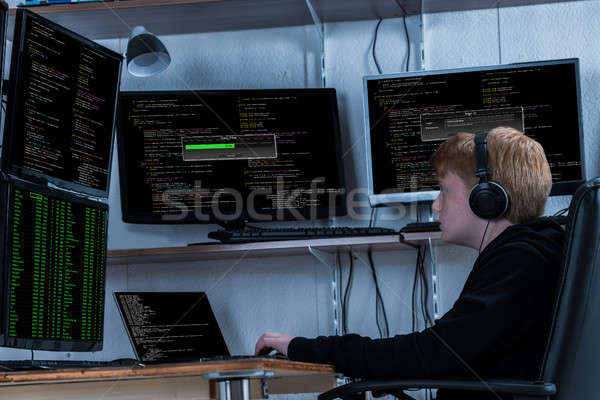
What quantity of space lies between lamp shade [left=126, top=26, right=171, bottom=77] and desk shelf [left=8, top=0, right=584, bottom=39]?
150 millimetres

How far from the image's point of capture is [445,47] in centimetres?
250

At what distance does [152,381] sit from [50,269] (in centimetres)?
44

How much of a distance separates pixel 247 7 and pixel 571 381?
5.56ft

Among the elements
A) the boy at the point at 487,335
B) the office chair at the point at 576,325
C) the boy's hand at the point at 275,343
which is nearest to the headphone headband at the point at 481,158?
the boy at the point at 487,335

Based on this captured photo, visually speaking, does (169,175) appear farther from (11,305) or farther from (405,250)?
(11,305)

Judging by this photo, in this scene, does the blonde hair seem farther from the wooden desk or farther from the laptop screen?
the laptop screen

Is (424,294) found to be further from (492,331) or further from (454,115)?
(492,331)

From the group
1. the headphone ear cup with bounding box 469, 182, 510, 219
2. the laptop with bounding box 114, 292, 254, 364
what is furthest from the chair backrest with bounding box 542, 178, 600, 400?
the laptop with bounding box 114, 292, 254, 364

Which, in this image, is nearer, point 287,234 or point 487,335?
point 487,335

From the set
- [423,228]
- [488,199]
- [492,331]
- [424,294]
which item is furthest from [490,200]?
[424,294]

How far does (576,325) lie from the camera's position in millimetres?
1039

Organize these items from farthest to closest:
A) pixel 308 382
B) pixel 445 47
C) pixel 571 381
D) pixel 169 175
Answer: pixel 445 47 < pixel 169 175 < pixel 308 382 < pixel 571 381

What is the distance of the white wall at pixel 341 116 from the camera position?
241 centimetres

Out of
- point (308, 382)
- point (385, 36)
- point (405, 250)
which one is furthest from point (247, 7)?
point (308, 382)
